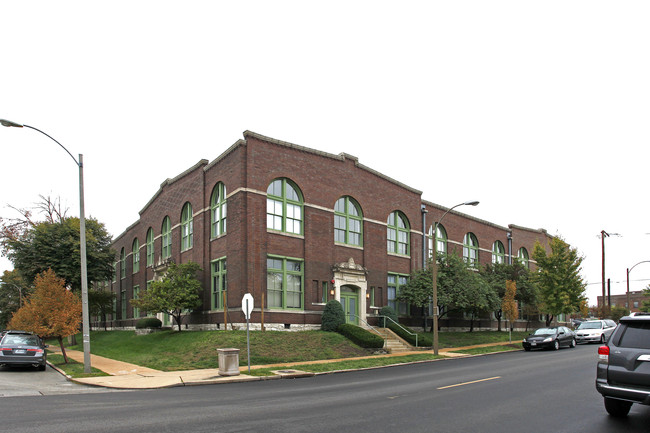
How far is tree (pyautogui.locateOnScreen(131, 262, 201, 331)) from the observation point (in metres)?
28.6

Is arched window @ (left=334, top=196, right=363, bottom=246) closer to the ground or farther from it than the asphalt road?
farther from it

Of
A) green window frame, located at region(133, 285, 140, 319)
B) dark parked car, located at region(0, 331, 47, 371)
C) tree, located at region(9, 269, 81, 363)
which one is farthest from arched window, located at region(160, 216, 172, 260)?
dark parked car, located at region(0, 331, 47, 371)

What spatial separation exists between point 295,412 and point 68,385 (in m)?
10.2

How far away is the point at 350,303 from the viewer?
3189cm

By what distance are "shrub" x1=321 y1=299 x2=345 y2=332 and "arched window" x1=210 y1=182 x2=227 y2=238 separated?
7423 millimetres

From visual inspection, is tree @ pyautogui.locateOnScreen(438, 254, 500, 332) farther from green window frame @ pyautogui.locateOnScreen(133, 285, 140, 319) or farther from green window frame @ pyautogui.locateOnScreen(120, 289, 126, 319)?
green window frame @ pyautogui.locateOnScreen(120, 289, 126, 319)

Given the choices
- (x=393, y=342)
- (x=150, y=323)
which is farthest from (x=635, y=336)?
(x=150, y=323)

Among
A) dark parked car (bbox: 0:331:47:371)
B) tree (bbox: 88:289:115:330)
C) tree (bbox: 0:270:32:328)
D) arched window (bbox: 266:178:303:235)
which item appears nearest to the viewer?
dark parked car (bbox: 0:331:47:371)

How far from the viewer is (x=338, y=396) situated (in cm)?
1265

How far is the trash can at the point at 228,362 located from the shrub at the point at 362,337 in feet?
31.9

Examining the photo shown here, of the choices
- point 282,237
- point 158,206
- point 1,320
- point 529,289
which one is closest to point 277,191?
point 282,237

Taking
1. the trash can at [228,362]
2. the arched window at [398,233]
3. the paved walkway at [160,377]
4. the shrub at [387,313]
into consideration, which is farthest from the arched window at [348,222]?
the trash can at [228,362]

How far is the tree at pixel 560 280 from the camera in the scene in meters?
39.6

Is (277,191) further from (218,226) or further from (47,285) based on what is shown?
(47,285)
